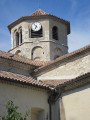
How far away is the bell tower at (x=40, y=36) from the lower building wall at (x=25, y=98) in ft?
23.9

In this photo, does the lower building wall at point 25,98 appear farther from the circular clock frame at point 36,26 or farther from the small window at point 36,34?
the circular clock frame at point 36,26

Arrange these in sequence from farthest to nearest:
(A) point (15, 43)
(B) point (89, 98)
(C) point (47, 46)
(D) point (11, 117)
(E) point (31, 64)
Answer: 1. (A) point (15, 43)
2. (C) point (47, 46)
3. (E) point (31, 64)
4. (B) point (89, 98)
5. (D) point (11, 117)

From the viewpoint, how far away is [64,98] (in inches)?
424

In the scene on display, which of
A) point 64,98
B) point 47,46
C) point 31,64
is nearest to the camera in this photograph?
point 64,98

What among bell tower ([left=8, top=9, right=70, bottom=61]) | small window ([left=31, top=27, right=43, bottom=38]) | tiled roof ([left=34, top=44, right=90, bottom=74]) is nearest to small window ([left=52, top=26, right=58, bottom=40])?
bell tower ([left=8, top=9, right=70, bottom=61])

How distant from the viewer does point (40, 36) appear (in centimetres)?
1892

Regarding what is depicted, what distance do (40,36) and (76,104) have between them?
9682mm

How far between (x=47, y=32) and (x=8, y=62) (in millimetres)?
5465

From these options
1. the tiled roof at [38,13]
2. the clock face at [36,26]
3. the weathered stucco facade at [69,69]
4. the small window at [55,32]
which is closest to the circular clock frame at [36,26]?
the clock face at [36,26]

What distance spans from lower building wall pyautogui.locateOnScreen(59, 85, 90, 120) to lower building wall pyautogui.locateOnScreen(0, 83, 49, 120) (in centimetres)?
86

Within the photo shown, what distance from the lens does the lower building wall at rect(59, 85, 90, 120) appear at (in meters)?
9.67

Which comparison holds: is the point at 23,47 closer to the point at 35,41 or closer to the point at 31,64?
the point at 35,41

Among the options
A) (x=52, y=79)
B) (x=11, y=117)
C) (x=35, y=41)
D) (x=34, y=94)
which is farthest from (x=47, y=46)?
(x=11, y=117)

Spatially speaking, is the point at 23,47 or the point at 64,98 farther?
the point at 23,47
